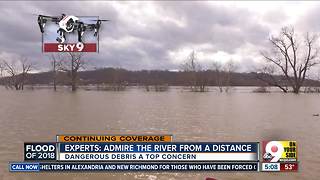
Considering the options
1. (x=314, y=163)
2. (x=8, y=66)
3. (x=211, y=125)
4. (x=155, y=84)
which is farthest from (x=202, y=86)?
(x=314, y=163)

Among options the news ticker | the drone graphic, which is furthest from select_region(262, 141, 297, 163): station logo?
the drone graphic

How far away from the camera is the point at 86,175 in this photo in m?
6.80

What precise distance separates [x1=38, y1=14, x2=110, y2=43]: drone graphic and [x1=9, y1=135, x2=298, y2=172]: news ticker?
282 centimetres

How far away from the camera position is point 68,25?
8.16 meters

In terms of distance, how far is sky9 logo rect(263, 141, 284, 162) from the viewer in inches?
269

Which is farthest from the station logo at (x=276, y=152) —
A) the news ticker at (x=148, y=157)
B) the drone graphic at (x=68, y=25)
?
the drone graphic at (x=68, y=25)

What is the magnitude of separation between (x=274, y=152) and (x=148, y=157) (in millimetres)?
2772

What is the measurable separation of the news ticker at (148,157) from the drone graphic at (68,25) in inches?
111

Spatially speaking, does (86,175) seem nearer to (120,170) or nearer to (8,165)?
(120,170)

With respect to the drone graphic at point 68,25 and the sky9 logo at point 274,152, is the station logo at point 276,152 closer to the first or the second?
the sky9 logo at point 274,152

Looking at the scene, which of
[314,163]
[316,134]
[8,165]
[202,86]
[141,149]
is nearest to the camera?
[141,149]

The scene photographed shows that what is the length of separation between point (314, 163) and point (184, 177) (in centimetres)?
376

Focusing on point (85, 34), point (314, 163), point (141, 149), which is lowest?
point (314, 163)

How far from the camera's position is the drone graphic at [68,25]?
7883 millimetres
